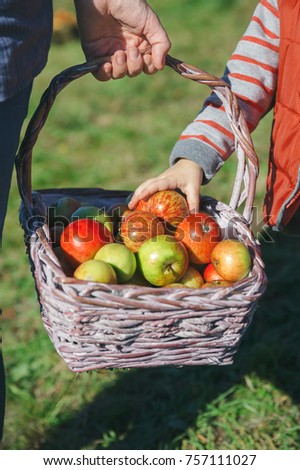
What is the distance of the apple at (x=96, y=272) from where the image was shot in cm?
150

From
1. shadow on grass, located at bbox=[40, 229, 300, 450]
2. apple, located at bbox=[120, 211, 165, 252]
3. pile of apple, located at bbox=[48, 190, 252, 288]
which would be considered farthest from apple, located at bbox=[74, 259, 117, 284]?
shadow on grass, located at bbox=[40, 229, 300, 450]

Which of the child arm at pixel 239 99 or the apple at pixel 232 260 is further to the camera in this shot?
the child arm at pixel 239 99

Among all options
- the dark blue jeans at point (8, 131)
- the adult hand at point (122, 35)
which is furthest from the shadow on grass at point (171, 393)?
the adult hand at point (122, 35)

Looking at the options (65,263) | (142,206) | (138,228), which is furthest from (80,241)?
(142,206)

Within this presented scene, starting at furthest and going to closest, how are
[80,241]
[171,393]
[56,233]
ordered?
1. [171,393]
2. [56,233]
3. [80,241]

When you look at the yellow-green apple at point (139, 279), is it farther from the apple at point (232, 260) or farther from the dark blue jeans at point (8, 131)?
the dark blue jeans at point (8, 131)

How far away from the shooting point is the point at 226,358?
1585 mm

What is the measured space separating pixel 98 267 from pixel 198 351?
0.31 metres

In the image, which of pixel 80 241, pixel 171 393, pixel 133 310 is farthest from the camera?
pixel 171 393

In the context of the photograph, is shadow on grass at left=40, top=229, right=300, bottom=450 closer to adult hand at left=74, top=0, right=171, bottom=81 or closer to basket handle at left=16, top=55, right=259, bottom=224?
basket handle at left=16, top=55, right=259, bottom=224

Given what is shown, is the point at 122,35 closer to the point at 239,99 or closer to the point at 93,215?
the point at 239,99

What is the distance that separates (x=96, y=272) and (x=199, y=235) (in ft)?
1.15

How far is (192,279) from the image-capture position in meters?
1.71

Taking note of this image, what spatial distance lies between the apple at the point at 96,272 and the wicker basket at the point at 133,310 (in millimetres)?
83
